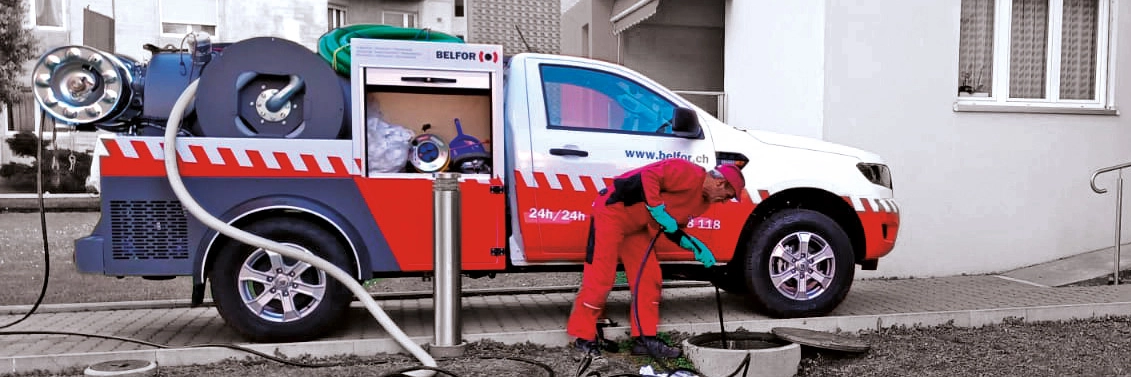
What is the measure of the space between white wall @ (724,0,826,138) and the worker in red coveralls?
12.8ft

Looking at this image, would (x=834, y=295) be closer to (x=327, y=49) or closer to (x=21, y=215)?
(x=327, y=49)

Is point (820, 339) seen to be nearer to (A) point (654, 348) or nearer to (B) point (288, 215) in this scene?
(A) point (654, 348)

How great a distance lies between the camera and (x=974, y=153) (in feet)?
29.5

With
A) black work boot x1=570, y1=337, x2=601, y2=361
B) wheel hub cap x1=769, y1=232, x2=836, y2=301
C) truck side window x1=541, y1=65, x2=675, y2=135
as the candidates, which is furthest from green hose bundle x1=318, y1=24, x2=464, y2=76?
wheel hub cap x1=769, y1=232, x2=836, y2=301

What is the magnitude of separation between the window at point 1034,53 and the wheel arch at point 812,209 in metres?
3.48

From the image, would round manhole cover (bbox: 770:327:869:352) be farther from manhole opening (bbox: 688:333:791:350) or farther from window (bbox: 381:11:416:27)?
window (bbox: 381:11:416:27)

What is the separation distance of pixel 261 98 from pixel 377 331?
1780 millimetres

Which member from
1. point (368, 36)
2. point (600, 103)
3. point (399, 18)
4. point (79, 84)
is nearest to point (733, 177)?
point (600, 103)

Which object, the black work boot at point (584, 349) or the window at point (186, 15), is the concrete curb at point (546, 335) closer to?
the black work boot at point (584, 349)

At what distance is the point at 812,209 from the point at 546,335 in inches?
90.7

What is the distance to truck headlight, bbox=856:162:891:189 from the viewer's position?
6.42m

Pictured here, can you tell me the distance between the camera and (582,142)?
589cm

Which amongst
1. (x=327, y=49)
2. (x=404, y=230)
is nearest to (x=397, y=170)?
(x=404, y=230)

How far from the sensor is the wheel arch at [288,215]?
5277 mm
